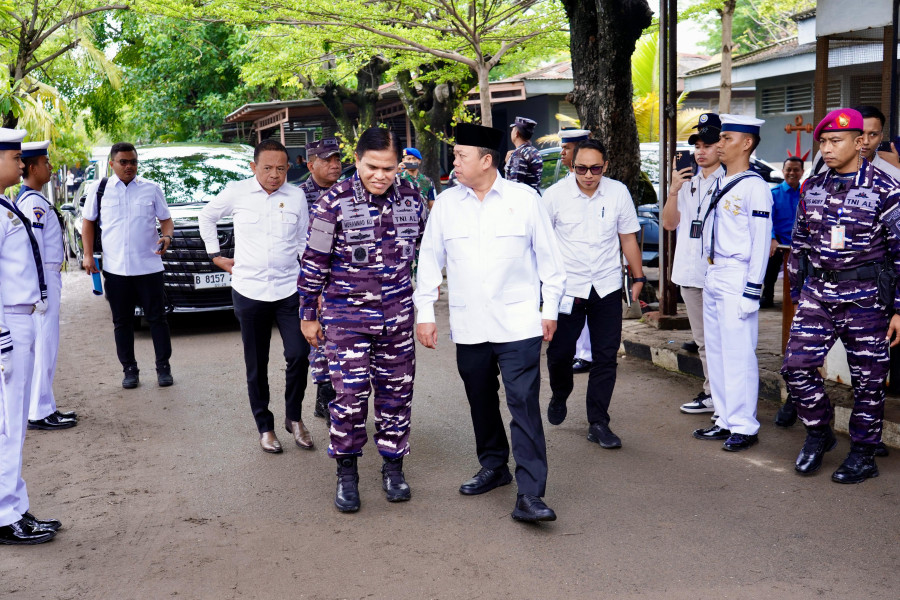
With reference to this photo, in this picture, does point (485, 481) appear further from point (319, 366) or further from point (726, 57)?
point (726, 57)

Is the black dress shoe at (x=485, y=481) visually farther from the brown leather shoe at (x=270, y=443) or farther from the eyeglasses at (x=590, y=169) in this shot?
the eyeglasses at (x=590, y=169)

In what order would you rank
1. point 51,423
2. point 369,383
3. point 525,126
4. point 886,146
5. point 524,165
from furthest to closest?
point 525,126 < point 524,165 < point 51,423 < point 886,146 < point 369,383

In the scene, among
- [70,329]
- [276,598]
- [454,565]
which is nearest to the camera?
[276,598]

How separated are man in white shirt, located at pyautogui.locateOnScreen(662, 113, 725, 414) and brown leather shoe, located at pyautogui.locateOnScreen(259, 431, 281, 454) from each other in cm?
290

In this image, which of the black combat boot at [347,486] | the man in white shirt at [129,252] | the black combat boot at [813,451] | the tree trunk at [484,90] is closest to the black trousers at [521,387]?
the black combat boot at [347,486]

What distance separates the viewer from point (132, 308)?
26.4 feet

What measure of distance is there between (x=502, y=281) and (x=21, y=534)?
2.70m

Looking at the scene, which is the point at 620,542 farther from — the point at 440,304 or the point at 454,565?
the point at 440,304

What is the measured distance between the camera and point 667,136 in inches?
340

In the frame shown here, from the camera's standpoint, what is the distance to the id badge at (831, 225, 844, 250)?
486 centimetres

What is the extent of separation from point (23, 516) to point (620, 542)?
295 centimetres

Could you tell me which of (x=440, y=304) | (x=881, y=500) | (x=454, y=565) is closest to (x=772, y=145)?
(x=440, y=304)

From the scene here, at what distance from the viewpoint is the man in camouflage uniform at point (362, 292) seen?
4773 millimetres

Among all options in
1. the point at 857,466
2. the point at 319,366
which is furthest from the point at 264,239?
the point at 857,466
